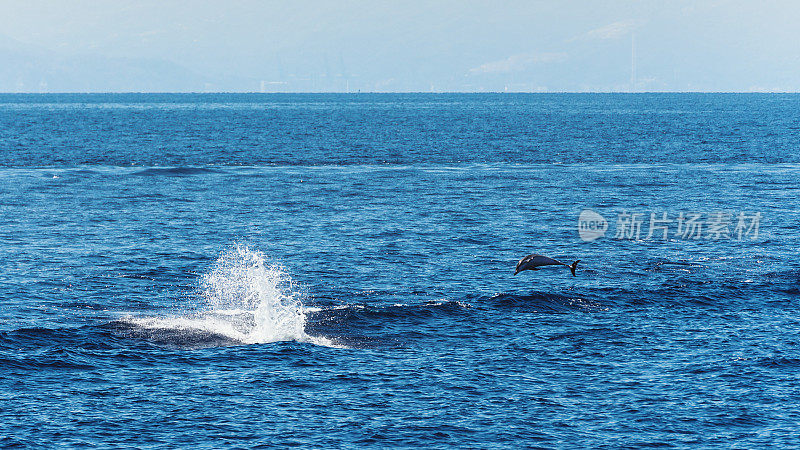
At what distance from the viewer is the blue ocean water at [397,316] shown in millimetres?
36938

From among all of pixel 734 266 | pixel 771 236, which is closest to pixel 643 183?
pixel 771 236

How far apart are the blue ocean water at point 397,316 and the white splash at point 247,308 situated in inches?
8.1

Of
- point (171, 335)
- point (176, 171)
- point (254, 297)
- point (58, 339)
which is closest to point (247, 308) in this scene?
point (254, 297)

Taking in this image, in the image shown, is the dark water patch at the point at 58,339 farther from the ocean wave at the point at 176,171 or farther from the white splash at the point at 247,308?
the ocean wave at the point at 176,171

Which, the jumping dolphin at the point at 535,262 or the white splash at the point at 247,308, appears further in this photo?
the white splash at the point at 247,308

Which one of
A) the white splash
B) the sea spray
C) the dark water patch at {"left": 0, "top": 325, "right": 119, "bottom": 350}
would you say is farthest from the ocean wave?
the dark water patch at {"left": 0, "top": 325, "right": 119, "bottom": 350}

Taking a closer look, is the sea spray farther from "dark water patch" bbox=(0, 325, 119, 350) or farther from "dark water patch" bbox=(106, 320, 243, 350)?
"dark water patch" bbox=(0, 325, 119, 350)

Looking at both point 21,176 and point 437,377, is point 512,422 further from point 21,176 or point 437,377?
point 21,176

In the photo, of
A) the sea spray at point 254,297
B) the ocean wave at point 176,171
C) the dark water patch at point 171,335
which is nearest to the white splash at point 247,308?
the sea spray at point 254,297

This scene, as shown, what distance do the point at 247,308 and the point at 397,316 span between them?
8.96 metres

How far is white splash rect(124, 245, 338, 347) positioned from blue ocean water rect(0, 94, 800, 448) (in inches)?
8.1

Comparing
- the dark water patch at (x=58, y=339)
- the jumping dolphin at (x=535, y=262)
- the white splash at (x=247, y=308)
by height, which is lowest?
the dark water patch at (x=58, y=339)

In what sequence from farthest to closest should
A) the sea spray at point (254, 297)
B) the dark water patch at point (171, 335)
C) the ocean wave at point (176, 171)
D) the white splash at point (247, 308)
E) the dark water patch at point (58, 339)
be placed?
the ocean wave at point (176, 171) → the sea spray at point (254, 297) → the white splash at point (247, 308) → the dark water patch at point (171, 335) → the dark water patch at point (58, 339)

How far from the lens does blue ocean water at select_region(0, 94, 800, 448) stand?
36.9 metres
